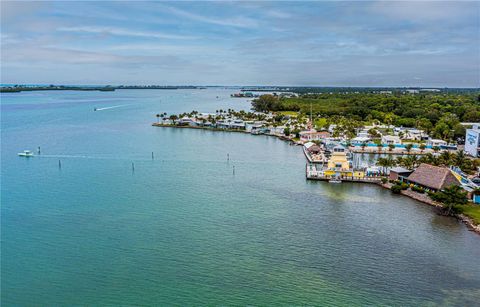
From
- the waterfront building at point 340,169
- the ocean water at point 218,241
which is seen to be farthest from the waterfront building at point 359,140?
the ocean water at point 218,241

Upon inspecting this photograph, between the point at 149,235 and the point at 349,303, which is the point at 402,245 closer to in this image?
the point at 349,303

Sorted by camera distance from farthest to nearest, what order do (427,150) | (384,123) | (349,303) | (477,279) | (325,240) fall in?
(384,123) → (427,150) → (325,240) → (477,279) → (349,303)

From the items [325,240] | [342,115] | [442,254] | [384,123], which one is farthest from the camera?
[342,115]

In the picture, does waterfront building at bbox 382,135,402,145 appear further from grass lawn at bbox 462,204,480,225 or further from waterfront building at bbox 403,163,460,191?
grass lawn at bbox 462,204,480,225

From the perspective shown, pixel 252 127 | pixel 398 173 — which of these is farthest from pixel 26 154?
pixel 398 173

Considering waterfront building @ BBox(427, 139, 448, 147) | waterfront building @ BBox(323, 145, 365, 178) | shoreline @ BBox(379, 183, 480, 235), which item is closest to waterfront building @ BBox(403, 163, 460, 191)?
shoreline @ BBox(379, 183, 480, 235)

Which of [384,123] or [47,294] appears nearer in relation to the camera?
[47,294]

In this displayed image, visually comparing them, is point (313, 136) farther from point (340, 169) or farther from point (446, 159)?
point (446, 159)

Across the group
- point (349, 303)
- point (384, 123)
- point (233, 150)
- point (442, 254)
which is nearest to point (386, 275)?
point (349, 303)
